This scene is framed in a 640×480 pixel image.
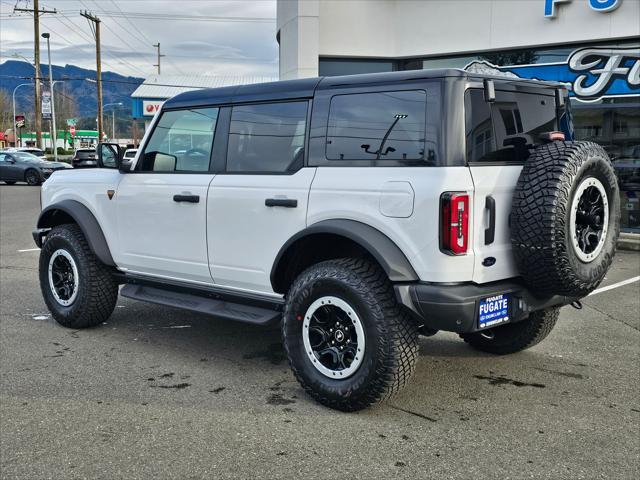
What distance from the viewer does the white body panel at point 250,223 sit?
4.37 metres

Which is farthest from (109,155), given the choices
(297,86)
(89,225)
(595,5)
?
(595,5)

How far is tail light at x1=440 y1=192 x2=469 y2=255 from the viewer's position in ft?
11.9

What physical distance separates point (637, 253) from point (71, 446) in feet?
32.3

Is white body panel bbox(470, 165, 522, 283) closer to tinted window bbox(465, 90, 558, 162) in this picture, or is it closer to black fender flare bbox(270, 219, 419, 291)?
tinted window bbox(465, 90, 558, 162)

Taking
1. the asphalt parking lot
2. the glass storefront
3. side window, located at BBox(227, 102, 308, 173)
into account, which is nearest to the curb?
the glass storefront

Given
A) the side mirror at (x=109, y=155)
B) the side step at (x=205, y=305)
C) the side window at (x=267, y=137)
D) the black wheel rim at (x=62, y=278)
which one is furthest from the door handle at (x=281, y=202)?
the black wheel rim at (x=62, y=278)

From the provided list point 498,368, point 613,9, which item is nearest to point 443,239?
point 498,368

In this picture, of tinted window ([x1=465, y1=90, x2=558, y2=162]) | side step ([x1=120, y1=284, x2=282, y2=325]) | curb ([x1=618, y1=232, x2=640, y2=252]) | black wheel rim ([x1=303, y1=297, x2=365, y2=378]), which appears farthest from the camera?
curb ([x1=618, y1=232, x2=640, y2=252])

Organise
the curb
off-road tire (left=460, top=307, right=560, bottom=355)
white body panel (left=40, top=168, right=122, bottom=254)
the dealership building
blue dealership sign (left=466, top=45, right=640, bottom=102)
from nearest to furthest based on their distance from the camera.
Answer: off-road tire (left=460, top=307, right=560, bottom=355) < white body panel (left=40, top=168, right=122, bottom=254) < the curb < blue dealership sign (left=466, top=45, right=640, bottom=102) < the dealership building

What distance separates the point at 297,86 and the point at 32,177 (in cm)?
2644

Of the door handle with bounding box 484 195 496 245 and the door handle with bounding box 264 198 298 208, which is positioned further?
the door handle with bounding box 264 198 298 208

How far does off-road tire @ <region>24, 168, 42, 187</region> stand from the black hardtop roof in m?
24.9

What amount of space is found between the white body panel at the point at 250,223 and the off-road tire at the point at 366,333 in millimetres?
403

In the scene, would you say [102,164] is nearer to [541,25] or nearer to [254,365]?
[254,365]
